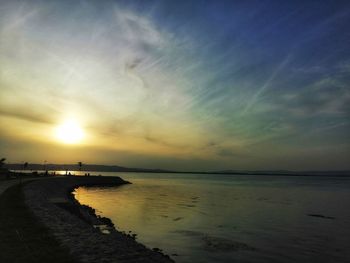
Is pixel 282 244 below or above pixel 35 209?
below

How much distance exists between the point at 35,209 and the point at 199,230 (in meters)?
16.1

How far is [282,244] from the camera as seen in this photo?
94.9ft

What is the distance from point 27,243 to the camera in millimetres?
17000

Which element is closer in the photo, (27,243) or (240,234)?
(27,243)

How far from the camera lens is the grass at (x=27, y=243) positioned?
14490mm

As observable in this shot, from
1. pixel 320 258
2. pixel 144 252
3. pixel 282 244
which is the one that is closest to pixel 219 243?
pixel 282 244

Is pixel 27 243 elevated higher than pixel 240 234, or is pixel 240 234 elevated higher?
pixel 27 243

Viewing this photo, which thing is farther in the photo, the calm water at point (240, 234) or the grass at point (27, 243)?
the calm water at point (240, 234)

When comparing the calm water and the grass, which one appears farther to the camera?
the calm water

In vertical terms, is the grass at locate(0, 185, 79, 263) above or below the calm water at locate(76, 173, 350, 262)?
above

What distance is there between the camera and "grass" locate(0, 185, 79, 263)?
47.5 ft

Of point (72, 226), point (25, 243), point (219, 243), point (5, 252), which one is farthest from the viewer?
point (219, 243)

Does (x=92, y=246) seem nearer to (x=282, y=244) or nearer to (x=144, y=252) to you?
(x=144, y=252)

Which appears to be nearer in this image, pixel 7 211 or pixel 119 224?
pixel 7 211
